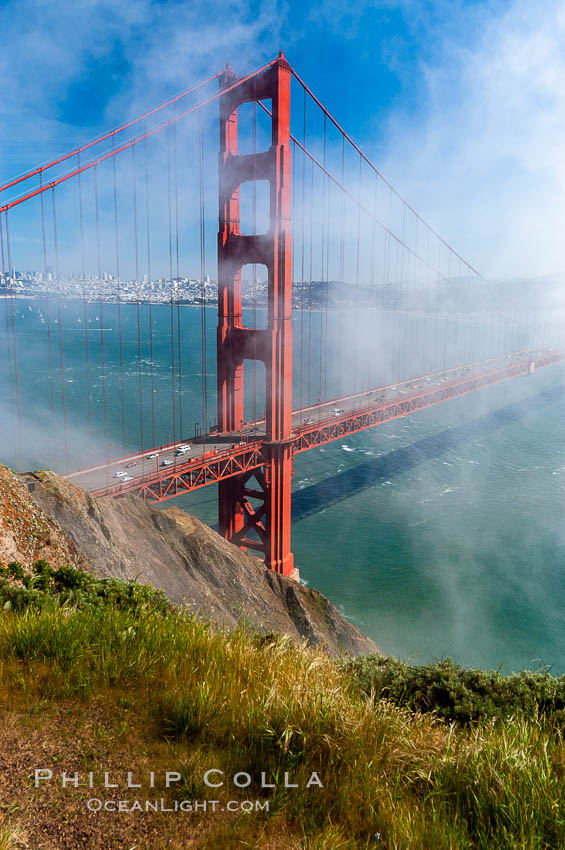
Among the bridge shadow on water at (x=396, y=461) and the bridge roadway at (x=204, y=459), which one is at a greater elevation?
the bridge roadway at (x=204, y=459)

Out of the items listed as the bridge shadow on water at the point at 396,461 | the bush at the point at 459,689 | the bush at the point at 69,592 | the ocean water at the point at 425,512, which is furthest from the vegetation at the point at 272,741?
the bridge shadow on water at the point at 396,461

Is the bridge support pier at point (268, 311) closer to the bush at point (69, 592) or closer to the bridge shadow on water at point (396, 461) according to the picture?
the bridge shadow on water at point (396, 461)

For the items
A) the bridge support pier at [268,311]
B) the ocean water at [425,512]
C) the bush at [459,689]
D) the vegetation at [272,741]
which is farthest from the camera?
the ocean water at [425,512]

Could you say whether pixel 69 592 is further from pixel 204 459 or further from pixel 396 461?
pixel 396 461

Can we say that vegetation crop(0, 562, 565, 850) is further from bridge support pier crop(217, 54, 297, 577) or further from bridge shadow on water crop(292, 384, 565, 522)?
bridge shadow on water crop(292, 384, 565, 522)

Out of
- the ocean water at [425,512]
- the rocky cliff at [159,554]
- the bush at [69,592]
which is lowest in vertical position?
the ocean water at [425,512]

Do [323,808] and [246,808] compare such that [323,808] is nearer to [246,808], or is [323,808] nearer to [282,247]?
[246,808]

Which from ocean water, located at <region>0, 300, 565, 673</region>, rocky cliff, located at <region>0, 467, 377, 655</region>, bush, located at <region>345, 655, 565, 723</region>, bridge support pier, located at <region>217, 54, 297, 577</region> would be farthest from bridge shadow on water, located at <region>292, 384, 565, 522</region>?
bush, located at <region>345, 655, 565, 723</region>

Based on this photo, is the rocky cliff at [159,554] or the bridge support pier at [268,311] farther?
the bridge support pier at [268,311]
